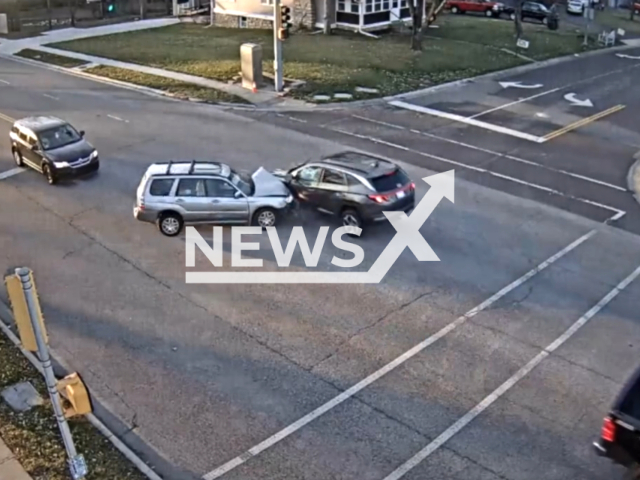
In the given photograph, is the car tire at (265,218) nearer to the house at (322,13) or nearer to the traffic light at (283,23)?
the traffic light at (283,23)

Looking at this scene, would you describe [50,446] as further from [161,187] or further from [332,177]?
[332,177]

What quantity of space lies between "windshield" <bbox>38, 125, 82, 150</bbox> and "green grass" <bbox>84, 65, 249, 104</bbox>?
951 centimetres

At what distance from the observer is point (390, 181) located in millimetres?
18500

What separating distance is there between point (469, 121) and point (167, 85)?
13924 mm

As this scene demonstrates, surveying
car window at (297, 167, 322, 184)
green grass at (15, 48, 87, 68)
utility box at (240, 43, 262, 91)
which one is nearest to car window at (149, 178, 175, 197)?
car window at (297, 167, 322, 184)

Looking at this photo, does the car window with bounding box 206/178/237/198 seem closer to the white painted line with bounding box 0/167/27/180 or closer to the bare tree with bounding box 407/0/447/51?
the white painted line with bounding box 0/167/27/180

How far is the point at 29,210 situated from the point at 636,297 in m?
15.5

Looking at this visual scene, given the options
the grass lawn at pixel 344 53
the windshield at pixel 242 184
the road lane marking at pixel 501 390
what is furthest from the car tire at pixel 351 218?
the grass lawn at pixel 344 53

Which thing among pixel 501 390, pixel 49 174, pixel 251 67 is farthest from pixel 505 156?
pixel 49 174

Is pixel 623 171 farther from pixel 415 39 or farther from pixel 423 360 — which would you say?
pixel 415 39

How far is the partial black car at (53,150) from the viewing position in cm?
2170

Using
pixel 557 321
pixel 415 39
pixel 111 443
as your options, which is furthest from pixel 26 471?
pixel 415 39

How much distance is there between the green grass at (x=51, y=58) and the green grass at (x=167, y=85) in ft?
6.33

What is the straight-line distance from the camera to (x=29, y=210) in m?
20.1
